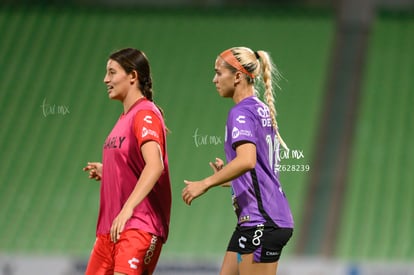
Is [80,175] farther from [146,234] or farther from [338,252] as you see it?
[146,234]

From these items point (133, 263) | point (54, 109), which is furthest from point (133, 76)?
point (54, 109)

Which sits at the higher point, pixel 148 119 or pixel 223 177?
pixel 148 119

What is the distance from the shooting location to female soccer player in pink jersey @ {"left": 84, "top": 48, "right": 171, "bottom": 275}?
4555 mm

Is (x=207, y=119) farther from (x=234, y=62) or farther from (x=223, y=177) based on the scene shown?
(x=223, y=177)

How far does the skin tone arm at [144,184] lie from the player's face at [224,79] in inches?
22.8

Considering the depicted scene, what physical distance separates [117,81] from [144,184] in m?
0.68

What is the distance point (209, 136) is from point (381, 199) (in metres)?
4.36

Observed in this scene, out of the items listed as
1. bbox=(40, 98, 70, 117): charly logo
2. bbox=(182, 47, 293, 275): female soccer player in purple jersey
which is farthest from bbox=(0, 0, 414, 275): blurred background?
bbox=(182, 47, 293, 275): female soccer player in purple jersey

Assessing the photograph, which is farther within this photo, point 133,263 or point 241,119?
point 241,119

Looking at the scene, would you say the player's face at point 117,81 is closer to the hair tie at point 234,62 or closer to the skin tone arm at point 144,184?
the skin tone arm at point 144,184

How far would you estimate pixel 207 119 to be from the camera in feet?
27.4

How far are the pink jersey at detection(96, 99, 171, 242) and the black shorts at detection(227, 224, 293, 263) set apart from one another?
0.42 meters

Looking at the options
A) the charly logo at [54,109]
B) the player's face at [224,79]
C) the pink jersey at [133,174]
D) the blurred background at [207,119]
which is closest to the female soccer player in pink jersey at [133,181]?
the pink jersey at [133,174]

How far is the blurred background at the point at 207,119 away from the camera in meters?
8.79
